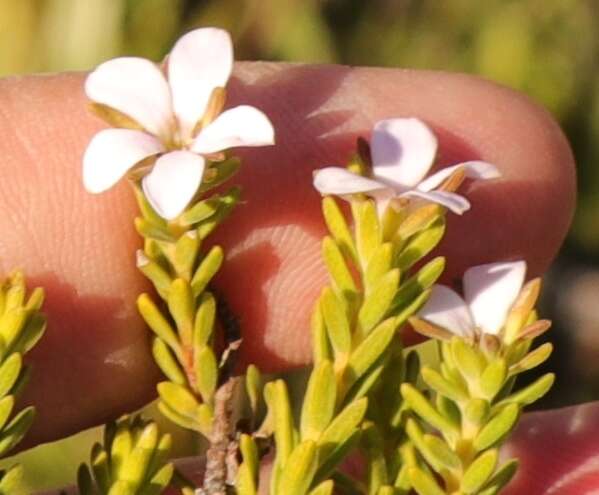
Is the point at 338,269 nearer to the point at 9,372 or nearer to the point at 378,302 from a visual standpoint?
the point at 378,302

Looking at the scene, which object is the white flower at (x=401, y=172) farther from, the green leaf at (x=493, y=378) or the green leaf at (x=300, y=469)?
the green leaf at (x=300, y=469)

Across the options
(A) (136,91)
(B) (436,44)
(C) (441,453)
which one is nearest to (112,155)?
(A) (136,91)

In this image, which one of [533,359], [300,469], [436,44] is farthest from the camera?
[436,44]

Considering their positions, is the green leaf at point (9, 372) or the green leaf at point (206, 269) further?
the green leaf at point (206, 269)

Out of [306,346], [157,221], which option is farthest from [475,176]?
[306,346]

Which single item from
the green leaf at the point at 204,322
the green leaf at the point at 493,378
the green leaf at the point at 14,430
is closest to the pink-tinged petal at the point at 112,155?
the green leaf at the point at 204,322

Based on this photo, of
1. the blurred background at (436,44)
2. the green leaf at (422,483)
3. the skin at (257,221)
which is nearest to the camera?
the green leaf at (422,483)

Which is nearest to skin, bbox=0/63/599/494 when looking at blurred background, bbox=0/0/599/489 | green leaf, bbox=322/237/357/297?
Answer: green leaf, bbox=322/237/357/297
